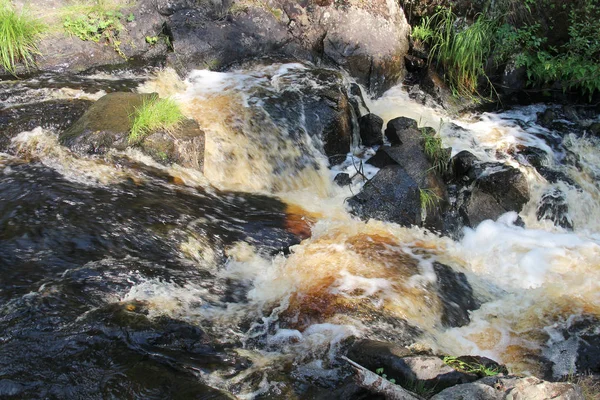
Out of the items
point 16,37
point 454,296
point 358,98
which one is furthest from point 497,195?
point 16,37

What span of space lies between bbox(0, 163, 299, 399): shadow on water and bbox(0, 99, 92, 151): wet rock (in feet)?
1.99

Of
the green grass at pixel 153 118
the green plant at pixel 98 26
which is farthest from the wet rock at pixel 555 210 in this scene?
the green plant at pixel 98 26

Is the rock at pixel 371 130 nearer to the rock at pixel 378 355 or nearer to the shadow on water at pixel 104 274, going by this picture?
the shadow on water at pixel 104 274

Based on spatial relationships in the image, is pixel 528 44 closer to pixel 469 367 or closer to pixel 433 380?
pixel 469 367

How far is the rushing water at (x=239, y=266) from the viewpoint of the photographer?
3207 mm

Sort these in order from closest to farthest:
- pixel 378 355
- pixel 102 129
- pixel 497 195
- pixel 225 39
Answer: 1. pixel 378 355
2. pixel 102 129
3. pixel 497 195
4. pixel 225 39

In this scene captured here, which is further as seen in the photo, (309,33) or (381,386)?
(309,33)

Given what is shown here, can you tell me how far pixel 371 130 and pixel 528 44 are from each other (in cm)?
317

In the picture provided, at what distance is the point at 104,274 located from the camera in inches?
153

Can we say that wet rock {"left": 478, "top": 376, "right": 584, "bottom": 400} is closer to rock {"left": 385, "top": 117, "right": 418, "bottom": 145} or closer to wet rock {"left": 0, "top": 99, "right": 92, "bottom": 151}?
rock {"left": 385, "top": 117, "right": 418, "bottom": 145}

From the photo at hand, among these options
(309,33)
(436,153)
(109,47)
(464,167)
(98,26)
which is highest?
(98,26)

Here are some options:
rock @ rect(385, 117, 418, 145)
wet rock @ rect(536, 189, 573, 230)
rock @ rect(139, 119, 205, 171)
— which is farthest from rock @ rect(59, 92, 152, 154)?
wet rock @ rect(536, 189, 573, 230)

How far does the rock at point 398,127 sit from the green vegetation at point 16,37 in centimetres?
489

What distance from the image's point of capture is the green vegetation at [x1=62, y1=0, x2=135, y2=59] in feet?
23.9
